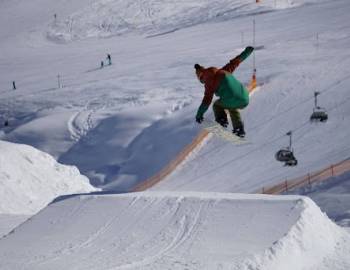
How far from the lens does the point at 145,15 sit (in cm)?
4741

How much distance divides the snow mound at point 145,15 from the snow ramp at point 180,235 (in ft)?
106

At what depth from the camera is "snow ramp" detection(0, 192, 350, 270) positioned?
988 centimetres

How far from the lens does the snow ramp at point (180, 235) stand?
9.88 metres

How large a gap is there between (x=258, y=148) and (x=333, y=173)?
4.51 m

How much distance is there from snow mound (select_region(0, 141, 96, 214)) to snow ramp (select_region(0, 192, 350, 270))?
27.3ft

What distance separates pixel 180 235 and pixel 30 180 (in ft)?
39.9

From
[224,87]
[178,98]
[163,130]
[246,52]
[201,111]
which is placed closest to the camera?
[224,87]

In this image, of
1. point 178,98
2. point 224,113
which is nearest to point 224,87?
point 224,113

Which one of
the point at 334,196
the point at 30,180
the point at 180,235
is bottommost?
the point at 30,180

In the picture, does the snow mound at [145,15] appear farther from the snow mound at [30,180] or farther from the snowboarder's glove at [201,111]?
the snowboarder's glove at [201,111]

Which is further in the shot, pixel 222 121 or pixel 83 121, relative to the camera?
pixel 83 121

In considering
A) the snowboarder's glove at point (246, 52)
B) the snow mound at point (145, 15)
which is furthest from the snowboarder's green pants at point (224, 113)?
the snow mound at point (145, 15)

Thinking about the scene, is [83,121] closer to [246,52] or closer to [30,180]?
[30,180]

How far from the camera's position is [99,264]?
32.6 feet
